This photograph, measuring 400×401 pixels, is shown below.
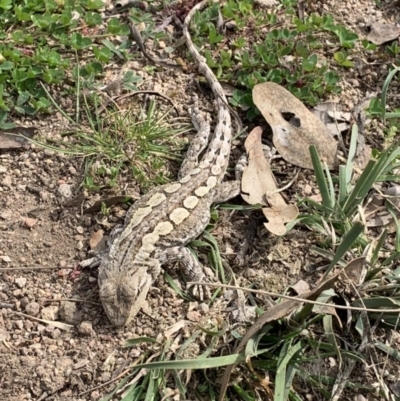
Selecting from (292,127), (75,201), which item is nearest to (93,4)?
(75,201)

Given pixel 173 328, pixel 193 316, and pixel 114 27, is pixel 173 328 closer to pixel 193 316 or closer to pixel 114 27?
pixel 193 316

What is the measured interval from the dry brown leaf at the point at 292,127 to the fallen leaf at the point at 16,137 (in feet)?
6.51

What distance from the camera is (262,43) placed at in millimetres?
6035

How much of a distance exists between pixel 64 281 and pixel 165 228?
861 millimetres

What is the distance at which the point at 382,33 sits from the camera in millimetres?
6273

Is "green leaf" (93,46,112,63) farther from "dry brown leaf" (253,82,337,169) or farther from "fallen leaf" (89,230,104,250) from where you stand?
"fallen leaf" (89,230,104,250)

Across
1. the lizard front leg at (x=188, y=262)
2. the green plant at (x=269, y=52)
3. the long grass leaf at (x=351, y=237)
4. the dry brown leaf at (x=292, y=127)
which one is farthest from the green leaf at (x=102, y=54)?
the long grass leaf at (x=351, y=237)

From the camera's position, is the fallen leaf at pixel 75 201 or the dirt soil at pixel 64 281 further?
the fallen leaf at pixel 75 201

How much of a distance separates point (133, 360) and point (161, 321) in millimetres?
356

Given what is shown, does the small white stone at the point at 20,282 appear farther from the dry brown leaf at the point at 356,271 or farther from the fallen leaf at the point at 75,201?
the dry brown leaf at the point at 356,271

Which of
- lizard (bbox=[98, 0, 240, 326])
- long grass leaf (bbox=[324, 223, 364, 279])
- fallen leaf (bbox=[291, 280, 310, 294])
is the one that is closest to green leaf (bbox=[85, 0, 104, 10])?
lizard (bbox=[98, 0, 240, 326])

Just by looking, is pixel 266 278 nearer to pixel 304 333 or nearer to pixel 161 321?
pixel 304 333

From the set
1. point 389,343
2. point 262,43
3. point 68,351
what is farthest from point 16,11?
point 389,343

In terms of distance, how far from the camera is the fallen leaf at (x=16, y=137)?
5.25m
